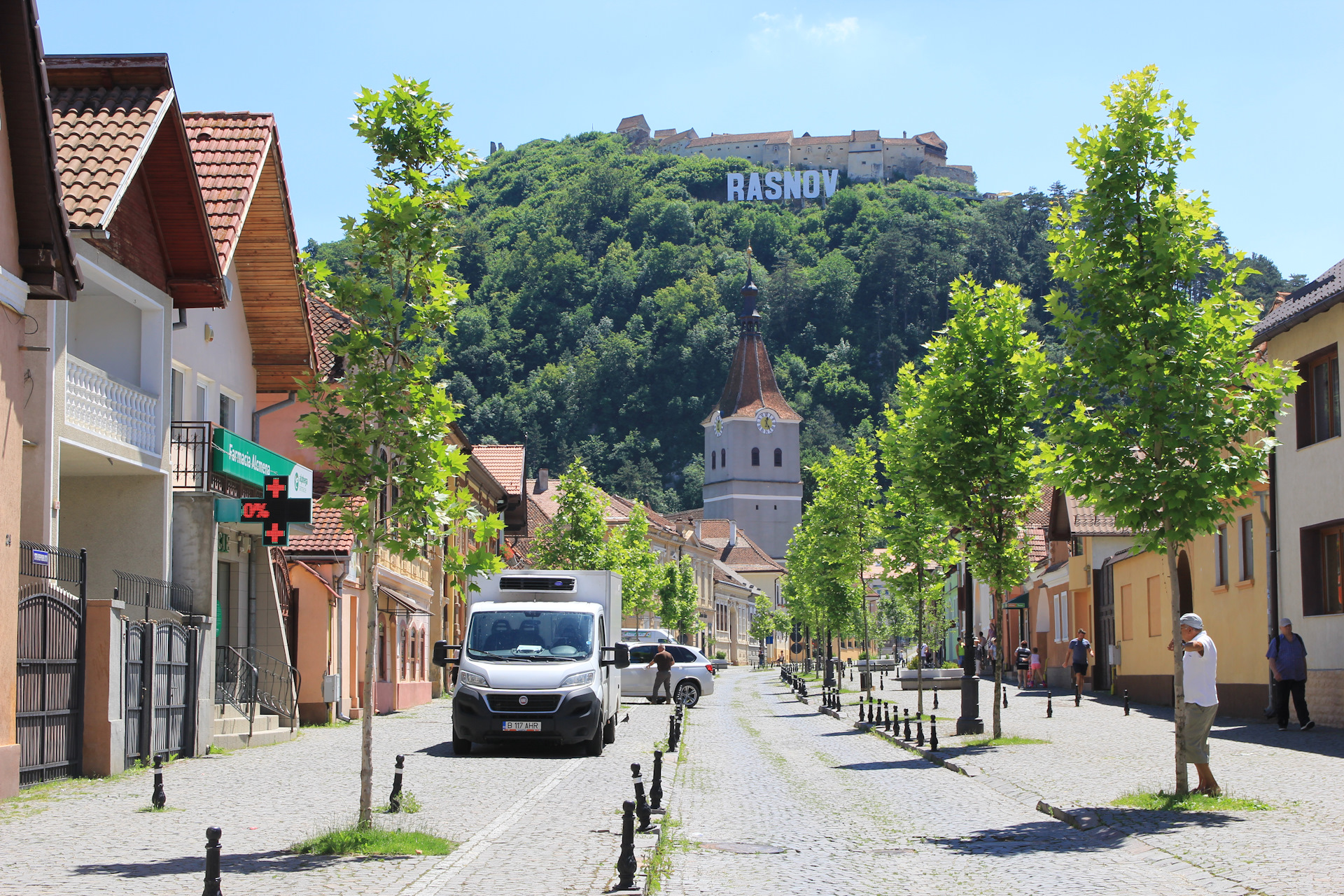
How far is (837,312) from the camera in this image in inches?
6870

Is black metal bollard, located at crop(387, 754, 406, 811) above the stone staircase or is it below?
above

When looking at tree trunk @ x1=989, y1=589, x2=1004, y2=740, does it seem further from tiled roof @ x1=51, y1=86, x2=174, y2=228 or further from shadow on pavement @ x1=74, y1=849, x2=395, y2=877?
tiled roof @ x1=51, y1=86, x2=174, y2=228

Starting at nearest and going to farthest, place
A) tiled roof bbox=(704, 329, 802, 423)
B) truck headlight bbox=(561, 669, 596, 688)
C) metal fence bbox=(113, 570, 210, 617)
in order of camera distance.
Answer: metal fence bbox=(113, 570, 210, 617)
truck headlight bbox=(561, 669, 596, 688)
tiled roof bbox=(704, 329, 802, 423)

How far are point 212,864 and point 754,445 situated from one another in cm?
14696

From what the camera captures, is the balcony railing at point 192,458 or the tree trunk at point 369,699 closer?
the tree trunk at point 369,699

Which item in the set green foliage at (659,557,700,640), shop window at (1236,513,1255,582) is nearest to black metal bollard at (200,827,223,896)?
shop window at (1236,513,1255,582)

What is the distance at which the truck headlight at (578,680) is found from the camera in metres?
20.1

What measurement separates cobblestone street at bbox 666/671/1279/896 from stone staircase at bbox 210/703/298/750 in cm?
720

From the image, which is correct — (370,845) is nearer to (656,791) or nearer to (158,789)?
(656,791)

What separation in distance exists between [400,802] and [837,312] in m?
165

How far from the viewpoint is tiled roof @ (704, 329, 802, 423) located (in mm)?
153750

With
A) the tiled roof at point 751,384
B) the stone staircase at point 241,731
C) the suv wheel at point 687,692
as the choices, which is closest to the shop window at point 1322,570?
the stone staircase at point 241,731

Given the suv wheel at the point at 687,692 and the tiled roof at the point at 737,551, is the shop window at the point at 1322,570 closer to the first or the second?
the suv wheel at the point at 687,692

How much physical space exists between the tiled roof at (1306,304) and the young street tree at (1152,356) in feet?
25.9
